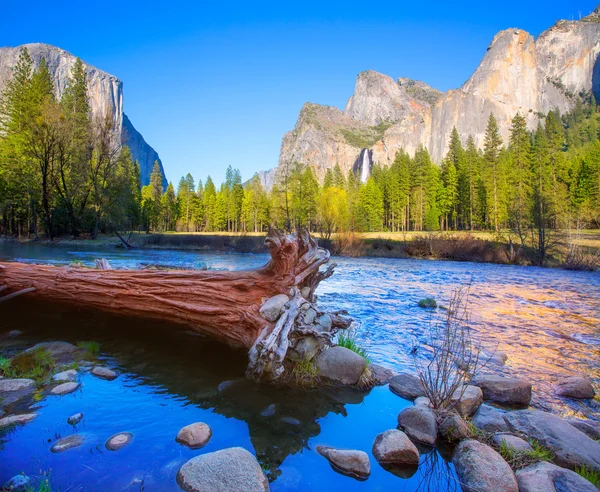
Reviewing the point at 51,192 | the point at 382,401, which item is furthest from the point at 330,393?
the point at 51,192

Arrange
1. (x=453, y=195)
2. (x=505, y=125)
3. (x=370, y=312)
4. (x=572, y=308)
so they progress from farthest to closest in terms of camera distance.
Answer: (x=505, y=125)
(x=453, y=195)
(x=572, y=308)
(x=370, y=312)

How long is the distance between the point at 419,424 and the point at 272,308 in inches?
84.6

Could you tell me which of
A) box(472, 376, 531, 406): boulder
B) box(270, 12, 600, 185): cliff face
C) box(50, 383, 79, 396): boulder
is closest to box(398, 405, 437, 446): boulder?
box(472, 376, 531, 406): boulder

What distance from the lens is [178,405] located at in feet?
12.5

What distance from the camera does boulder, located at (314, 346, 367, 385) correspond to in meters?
4.66

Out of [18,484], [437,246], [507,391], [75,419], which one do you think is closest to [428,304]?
[507,391]

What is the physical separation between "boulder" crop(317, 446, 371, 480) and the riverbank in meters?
23.6

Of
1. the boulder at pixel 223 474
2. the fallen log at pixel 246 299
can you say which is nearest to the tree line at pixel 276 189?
the fallen log at pixel 246 299

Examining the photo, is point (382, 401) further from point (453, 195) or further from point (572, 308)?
point (453, 195)

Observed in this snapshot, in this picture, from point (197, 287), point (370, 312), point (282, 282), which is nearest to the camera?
point (282, 282)

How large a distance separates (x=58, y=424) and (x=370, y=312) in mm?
7523

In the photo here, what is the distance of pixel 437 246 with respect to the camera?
27281 mm

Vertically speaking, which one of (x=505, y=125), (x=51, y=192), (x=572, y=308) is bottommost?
(x=572, y=308)

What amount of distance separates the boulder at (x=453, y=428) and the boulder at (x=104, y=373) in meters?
3.97
